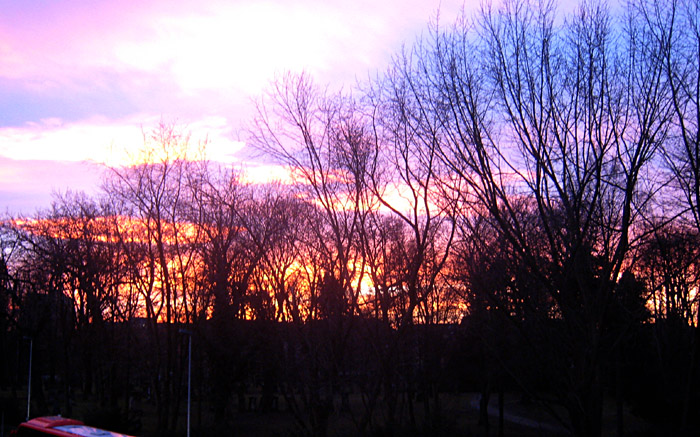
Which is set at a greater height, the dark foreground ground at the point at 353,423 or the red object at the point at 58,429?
the red object at the point at 58,429

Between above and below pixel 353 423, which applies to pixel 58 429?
above

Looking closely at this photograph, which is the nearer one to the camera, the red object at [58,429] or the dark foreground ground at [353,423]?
the red object at [58,429]

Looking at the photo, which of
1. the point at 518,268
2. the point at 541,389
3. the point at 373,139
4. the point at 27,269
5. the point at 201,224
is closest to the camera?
the point at 518,268

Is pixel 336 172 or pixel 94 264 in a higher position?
pixel 336 172

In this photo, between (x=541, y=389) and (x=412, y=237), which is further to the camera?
(x=541, y=389)

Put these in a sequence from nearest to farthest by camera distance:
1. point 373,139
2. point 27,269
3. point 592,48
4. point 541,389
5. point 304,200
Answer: point 592,48
point 373,139
point 304,200
point 27,269
point 541,389

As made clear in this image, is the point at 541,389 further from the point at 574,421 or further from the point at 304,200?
the point at 574,421

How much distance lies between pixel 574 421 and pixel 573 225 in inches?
180

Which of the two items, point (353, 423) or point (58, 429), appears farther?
point (353, 423)

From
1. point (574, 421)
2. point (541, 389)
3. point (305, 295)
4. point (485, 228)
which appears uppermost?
point (485, 228)

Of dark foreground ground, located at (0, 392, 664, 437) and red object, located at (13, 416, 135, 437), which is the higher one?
red object, located at (13, 416, 135, 437)

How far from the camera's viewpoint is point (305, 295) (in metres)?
32.9

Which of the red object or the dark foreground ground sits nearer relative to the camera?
the red object

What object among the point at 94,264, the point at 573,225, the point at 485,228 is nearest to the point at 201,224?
the point at 94,264
